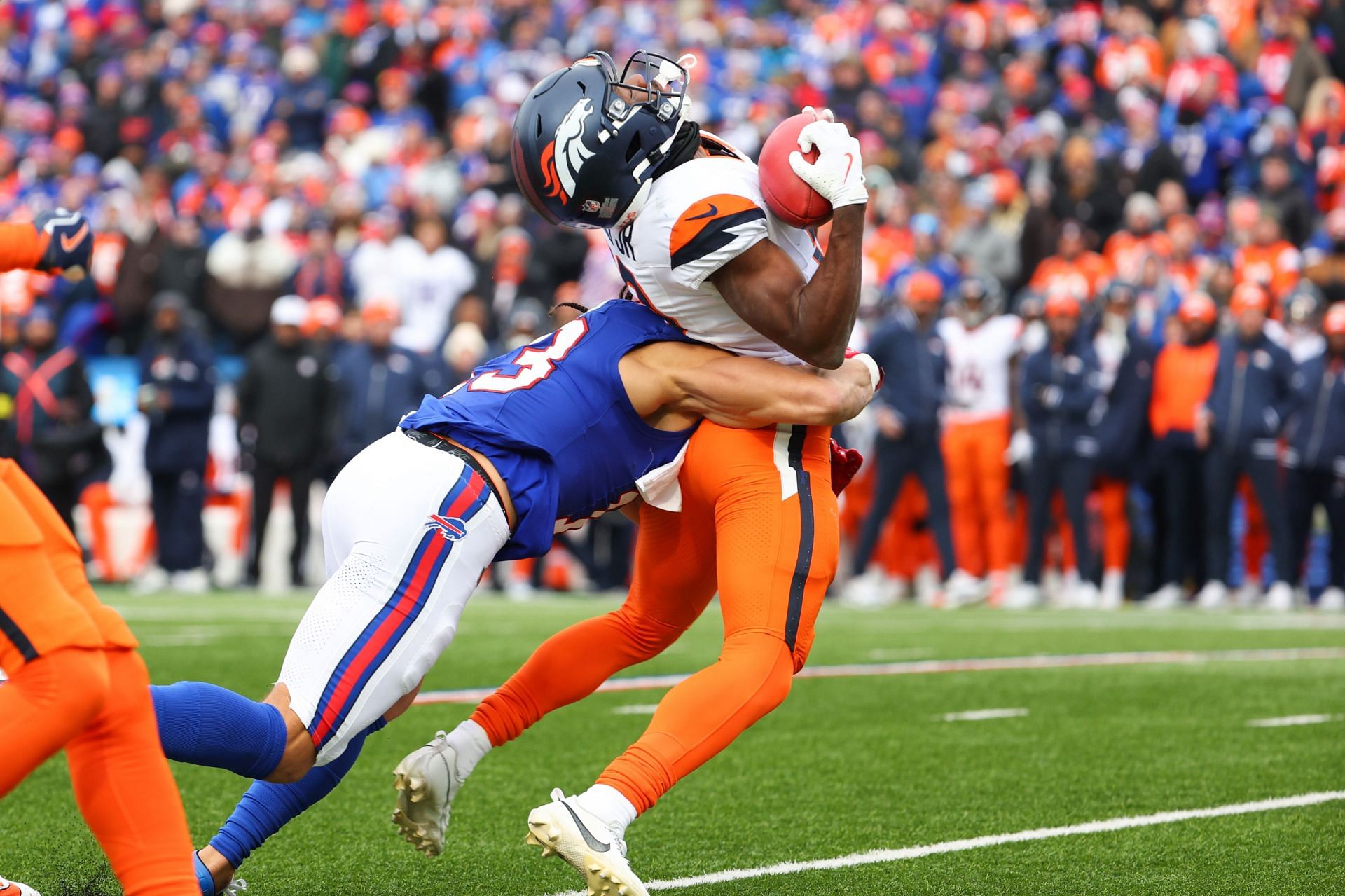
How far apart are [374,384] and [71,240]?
31.1 feet

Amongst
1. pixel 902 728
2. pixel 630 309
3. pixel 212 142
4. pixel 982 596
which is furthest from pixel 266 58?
pixel 630 309

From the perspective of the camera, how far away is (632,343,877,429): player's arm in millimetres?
3334

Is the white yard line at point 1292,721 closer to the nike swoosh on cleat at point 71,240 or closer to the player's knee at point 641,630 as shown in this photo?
the player's knee at point 641,630

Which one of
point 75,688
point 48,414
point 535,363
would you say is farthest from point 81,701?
point 48,414

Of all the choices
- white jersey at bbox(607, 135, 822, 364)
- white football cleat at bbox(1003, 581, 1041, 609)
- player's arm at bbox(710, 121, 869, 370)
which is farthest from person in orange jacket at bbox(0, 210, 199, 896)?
white football cleat at bbox(1003, 581, 1041, 609)

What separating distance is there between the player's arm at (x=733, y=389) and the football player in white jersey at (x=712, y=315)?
4cm

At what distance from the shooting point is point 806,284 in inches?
127

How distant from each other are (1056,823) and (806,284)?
160 centimetres

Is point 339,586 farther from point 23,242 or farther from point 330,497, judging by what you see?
point 23,242

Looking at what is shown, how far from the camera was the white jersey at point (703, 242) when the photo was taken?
320cm

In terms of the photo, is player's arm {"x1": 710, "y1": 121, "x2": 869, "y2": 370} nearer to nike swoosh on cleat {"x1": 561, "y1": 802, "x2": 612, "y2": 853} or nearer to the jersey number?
the jersey number

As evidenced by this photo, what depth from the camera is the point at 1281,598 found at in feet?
35.8

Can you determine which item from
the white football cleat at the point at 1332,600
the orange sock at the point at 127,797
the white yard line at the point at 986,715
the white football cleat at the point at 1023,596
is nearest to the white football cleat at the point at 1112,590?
the white football cleat at the point at 1023,596

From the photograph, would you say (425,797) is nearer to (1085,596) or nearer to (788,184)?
(788,184)
